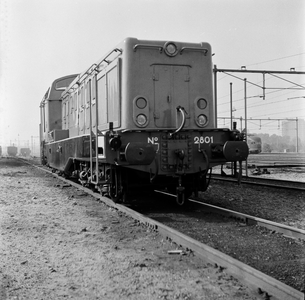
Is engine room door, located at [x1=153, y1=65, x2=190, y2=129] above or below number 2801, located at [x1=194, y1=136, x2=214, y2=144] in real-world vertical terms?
above

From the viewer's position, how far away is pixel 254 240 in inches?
177

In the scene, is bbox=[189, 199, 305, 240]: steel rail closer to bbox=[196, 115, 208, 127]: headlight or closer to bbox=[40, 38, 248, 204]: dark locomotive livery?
bbox=[40, 38, 248, 204]: dark locomotive livery

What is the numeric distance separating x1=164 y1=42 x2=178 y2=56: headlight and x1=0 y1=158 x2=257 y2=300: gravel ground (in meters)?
3.09

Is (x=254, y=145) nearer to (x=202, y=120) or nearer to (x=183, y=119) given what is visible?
(x=202, y=120)

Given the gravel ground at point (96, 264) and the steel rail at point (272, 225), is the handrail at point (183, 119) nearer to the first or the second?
the steel rail at point (272, 225)

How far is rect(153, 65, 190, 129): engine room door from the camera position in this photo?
6.83 meters

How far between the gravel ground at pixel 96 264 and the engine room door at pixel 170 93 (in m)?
1.99

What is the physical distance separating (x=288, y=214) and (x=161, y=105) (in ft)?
9.76

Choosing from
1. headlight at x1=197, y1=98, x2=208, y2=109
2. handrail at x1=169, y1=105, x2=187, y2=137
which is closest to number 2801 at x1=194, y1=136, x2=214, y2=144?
handrail at x1=169, y1=105, x2=187, y2=137

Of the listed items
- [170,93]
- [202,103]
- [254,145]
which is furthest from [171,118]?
[254,145]

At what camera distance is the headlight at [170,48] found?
22.3ft

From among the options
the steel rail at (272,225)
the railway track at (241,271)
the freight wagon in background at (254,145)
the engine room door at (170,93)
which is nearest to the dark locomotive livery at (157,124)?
the engine room door at (170,93)

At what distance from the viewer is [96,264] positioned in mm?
3674

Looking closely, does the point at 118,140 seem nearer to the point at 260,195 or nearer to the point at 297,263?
the point at 297,263
